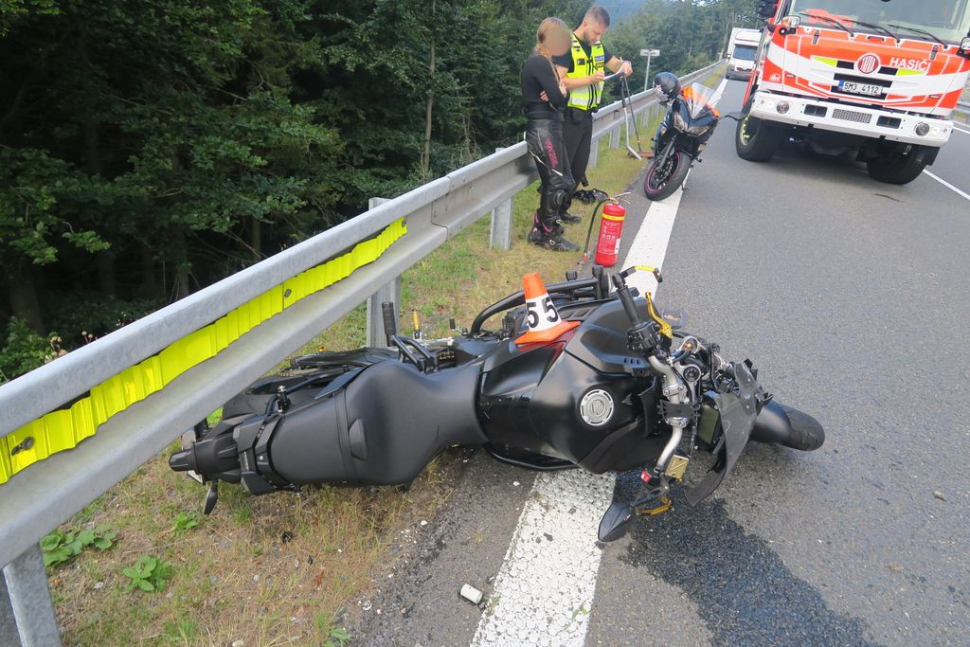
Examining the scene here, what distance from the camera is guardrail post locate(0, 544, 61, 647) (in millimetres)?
1574

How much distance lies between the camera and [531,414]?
239 cm

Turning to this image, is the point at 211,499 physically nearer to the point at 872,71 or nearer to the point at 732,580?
the point at 732,580

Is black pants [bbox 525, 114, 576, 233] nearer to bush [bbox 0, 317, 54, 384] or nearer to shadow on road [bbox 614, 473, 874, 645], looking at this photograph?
shadow on road [bbox 614, 473, 874, 645]

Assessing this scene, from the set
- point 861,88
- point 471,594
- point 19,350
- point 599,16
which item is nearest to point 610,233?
point 599,16

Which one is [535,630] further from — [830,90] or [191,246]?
[191,246]

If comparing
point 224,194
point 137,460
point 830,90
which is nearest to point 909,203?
point 830,90

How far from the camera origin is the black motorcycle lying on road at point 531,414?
2268 mm

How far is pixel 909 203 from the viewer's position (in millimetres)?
8930

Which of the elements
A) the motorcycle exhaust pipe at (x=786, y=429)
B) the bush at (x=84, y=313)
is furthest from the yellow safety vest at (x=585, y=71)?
the bush at (x=84, y=313)

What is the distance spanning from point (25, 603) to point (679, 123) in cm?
716

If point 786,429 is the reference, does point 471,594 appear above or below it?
below

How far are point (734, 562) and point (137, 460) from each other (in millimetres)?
2068

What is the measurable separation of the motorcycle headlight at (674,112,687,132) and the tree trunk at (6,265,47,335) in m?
10.00

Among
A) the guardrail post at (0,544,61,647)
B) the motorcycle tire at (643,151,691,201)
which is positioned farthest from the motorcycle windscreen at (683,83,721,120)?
the guardrail post at (0,544,61,647)
